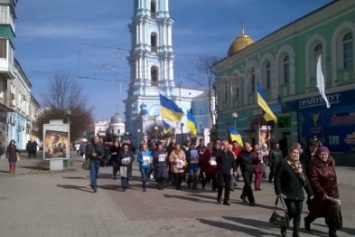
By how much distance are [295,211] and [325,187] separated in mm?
639

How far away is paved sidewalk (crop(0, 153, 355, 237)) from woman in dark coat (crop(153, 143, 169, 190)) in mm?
353

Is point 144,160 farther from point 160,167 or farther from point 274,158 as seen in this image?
point 274,158

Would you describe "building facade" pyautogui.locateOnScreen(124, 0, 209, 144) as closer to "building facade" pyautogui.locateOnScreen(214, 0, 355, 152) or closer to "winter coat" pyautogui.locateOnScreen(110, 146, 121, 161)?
"building facade" pyautogui.locateOnScreen(214, 0, 355, 152)

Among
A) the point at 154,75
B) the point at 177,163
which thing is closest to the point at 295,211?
the point at 177,163

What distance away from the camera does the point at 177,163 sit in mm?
15602

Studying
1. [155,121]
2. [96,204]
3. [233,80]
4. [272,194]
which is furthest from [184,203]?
[155,121]

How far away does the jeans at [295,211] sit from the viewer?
787 centimetres

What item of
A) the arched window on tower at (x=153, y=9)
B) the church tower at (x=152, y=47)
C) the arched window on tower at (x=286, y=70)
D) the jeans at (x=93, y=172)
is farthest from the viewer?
the arched window on tower at (x=153, y=9)

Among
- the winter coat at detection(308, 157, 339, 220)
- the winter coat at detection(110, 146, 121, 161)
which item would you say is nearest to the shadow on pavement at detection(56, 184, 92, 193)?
the winter coat at detection(110, 146, 121, 161)

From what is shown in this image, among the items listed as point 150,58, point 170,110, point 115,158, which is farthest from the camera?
point 150,58

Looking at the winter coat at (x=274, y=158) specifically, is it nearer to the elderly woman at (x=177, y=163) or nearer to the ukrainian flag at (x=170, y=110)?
the elderly woman at (x=177, y=163)


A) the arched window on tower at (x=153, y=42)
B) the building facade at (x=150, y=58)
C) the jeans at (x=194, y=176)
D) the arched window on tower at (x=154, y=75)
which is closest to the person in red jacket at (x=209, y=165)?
the jeans at (x=194, y=176)

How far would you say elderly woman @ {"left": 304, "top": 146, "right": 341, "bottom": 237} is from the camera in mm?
7734

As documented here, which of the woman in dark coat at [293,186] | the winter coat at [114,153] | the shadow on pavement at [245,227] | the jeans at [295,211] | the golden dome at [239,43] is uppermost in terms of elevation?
the golden dome at [239,43]
